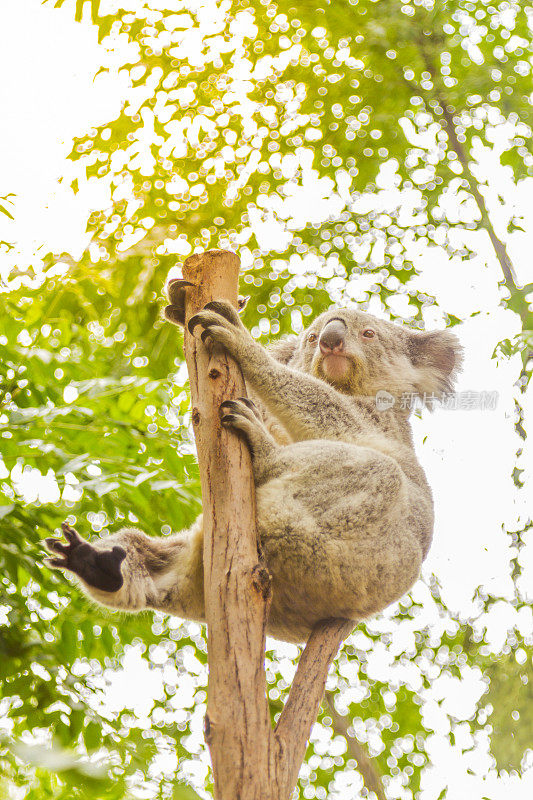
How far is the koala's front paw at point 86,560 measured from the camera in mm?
1759

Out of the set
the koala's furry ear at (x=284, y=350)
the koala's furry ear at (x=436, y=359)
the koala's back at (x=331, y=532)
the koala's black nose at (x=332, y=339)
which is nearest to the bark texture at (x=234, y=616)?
the koala's back at (x=331, y=532)

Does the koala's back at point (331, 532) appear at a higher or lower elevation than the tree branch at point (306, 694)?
higher

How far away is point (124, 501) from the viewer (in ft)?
8.42

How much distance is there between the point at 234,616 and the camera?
61.7 inches

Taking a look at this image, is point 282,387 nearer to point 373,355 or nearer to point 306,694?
point 373,355

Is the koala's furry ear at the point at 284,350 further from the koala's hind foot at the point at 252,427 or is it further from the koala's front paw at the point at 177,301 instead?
the koala's hind foot at the point at 252,427

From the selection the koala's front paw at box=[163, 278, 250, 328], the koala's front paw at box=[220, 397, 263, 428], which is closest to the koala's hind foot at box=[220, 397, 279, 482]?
the koala's front paw at box=[220, 397, 263, 428]

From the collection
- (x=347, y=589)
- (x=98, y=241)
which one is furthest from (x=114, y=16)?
(x=347, y=589)

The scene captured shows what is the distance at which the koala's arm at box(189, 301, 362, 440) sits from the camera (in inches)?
75.7

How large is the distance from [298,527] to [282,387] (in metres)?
0.40

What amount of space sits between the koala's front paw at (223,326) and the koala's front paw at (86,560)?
58 centimetres

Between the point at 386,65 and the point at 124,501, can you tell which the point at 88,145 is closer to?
the point at 386,65

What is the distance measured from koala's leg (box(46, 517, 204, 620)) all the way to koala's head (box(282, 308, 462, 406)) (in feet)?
2.46

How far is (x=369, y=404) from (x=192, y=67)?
7.37 feet
